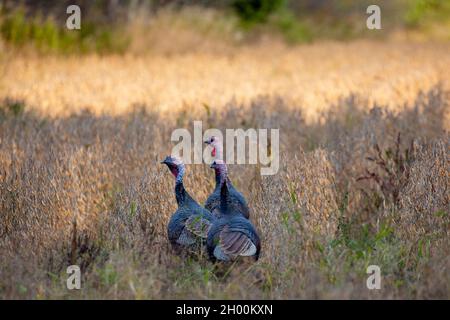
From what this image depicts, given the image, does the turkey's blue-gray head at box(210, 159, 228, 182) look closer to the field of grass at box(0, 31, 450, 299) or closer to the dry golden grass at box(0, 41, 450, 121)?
the field of grass at box(0, 31, 450, 299)

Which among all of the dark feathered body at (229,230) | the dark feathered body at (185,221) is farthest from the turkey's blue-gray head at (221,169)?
the dark feathered body at (229,230)

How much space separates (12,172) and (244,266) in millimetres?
2447

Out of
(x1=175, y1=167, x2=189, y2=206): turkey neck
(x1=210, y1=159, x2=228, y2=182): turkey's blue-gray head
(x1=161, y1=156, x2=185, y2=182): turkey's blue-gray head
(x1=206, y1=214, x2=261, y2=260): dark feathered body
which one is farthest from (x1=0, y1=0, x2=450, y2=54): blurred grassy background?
(x1=206, y1=214, x2=261, y2=260): dark feathered body

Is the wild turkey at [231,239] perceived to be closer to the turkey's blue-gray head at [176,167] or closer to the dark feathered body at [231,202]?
Answer: the dark feathered body at [231,202]

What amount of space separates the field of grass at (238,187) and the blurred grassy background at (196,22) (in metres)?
5.74

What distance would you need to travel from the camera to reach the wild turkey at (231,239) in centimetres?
535

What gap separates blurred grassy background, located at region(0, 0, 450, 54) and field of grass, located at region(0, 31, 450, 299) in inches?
Answer: 226

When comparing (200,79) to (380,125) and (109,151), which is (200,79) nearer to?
(380,125)

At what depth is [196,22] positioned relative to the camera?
2291 centimetres

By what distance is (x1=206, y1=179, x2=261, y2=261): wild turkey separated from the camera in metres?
5.35

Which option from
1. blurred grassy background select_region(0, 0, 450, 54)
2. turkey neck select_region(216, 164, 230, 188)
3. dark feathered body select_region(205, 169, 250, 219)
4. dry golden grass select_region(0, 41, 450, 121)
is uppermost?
blurred grassy background select_region(0, 0, 450, 54)

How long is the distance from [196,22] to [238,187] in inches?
630

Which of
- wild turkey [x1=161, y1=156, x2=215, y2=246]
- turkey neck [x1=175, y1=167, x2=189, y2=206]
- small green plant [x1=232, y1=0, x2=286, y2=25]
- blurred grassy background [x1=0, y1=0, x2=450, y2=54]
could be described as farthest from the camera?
small green plant [x1=232, y1=0, x2=286, y2=25]

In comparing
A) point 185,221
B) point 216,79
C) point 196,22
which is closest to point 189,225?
point 185,221
